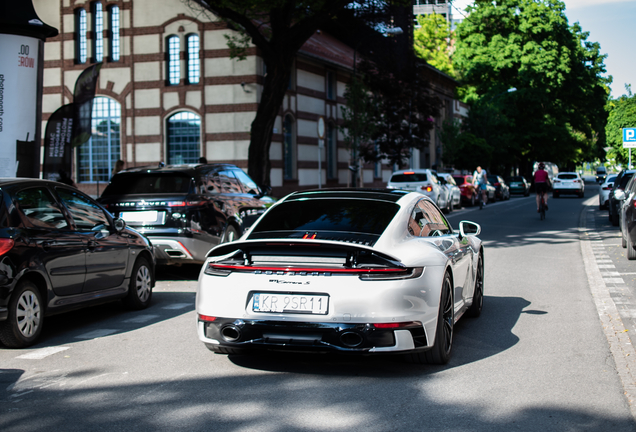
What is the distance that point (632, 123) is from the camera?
146 ft

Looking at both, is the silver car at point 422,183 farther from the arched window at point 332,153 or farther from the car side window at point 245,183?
the car side window at point 245,183

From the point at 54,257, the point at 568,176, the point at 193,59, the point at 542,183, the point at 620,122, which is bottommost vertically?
the point at 54,257

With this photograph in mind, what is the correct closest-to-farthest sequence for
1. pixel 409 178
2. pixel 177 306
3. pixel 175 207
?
pixel 177 306 → pixel 175 207 → pixel 409 178

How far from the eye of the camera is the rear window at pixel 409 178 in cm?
2911

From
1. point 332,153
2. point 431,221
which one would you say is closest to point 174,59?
point 332,153

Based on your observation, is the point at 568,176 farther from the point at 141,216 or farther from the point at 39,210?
the point at 39,210

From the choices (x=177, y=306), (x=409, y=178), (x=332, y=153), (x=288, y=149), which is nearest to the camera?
(x=177, y=306)

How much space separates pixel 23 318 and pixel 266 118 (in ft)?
49.9

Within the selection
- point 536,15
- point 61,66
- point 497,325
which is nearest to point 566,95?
point 536,15

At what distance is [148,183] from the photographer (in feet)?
37.6

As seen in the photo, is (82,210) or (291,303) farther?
(82,210)

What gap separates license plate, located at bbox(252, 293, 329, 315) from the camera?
522cm

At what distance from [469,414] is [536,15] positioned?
5420cm

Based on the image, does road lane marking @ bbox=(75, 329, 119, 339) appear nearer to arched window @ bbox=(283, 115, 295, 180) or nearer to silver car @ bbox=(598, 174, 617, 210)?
silver car @ bbox=(598, 174, 617, 210)
